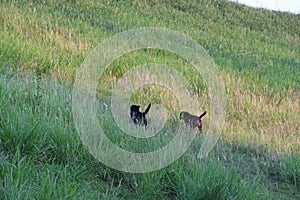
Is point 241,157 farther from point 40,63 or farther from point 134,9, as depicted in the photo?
point 134,9

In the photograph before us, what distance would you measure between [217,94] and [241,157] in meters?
2.17

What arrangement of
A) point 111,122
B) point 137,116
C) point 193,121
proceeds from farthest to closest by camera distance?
point 193,121
point 137,116
point 111,122

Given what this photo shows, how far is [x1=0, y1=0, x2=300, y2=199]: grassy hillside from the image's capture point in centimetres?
322

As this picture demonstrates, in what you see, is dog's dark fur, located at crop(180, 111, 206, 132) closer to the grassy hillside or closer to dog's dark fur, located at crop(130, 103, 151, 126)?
the grassy hillside

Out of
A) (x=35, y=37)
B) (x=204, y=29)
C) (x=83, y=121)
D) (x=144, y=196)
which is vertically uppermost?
(x=204, y=29)

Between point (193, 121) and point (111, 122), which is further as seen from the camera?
point (193, 121)

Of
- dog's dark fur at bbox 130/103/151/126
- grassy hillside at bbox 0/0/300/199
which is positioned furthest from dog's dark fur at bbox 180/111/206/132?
dog's dark fur at bbox 130/103/151/126

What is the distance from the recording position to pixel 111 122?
13.1 feet

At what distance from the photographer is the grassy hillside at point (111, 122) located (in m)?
3.22

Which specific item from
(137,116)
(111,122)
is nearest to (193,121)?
(137,116)

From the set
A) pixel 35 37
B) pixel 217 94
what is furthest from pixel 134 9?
pixel 217 94

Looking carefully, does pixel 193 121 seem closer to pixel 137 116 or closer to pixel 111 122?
pixel 137 116

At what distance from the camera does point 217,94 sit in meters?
6.45

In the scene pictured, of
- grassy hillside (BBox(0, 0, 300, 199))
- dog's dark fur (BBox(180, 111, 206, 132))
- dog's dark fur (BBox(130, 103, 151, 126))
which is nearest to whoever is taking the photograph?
grassy hillside (BBox(0, 0, 300, 199))
